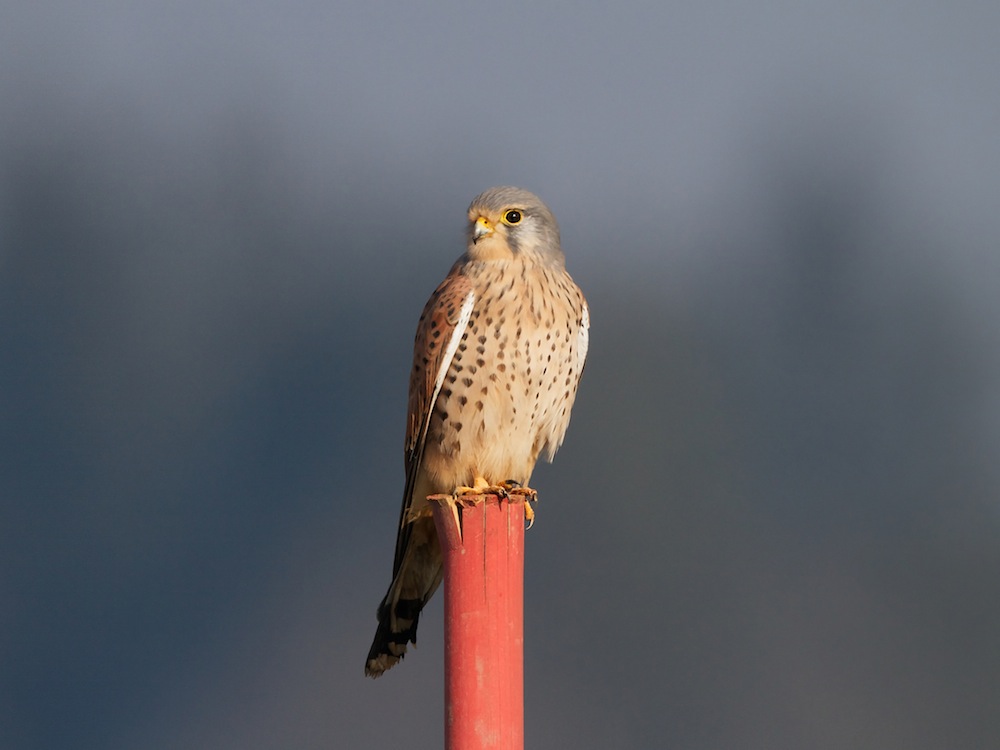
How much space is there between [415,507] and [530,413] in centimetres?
35

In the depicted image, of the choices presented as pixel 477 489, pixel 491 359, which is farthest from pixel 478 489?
pixel 491 359

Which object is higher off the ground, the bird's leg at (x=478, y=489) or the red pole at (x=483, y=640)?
the bird's leg at (x=478, y=489)

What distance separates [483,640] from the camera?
2.73 m

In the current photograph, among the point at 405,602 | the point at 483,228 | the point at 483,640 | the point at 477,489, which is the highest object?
the point at 483,228

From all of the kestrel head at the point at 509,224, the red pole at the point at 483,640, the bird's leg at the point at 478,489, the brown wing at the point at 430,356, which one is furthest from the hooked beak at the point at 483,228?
the red pole at the point at 483,640

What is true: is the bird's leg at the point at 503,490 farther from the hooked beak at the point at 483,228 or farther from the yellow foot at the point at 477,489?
the hooked beak at the point at 483,228

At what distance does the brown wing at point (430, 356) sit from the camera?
313cm

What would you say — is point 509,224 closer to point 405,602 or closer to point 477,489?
point 477,489

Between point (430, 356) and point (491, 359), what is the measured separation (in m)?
0.14

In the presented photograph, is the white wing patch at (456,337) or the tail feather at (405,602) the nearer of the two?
the white wing patch at (456,337)

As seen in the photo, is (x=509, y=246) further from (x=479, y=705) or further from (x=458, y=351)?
(x=479, y=705)

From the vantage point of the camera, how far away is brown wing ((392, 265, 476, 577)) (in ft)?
10.3

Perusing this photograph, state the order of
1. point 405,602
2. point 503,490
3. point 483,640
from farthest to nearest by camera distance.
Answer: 1. point 405,602
2. point 503,490
3. point 483,640

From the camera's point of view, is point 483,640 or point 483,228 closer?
point 483,640
